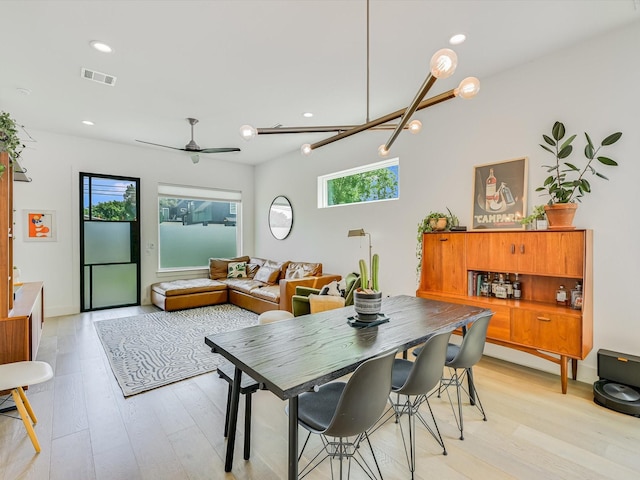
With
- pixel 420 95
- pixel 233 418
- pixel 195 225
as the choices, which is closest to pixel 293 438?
pixel 233 418

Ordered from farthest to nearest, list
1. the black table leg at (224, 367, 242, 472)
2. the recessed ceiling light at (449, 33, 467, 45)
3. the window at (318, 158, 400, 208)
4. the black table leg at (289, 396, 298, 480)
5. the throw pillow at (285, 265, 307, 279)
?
the throw pillow at (285, 265, 307, 279) < the window at (318, 158, 400, 208) < the recessed ceiling light at (449, 33, 467, 45) < the black table leg at (224, 367, 242, 472) < the black table leg at (289, 396, 298, 480)

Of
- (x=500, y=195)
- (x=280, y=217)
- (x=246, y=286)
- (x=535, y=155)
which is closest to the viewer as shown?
(x=535, y=155)

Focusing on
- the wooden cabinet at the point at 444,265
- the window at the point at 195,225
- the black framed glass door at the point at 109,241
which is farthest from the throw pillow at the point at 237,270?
the wooden cabinet at the point at 444,265

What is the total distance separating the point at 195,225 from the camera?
6859 millimetres

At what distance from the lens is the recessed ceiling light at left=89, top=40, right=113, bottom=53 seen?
2.73 metres

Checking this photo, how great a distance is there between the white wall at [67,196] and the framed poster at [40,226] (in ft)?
0.22

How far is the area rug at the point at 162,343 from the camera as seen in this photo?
3041 millimetres

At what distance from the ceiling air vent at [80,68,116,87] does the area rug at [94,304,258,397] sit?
9.98 ft

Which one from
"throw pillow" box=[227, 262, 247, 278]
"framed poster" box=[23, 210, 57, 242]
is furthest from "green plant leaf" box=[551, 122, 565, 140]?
"framed poster" box=[23, 210, 57, 242]

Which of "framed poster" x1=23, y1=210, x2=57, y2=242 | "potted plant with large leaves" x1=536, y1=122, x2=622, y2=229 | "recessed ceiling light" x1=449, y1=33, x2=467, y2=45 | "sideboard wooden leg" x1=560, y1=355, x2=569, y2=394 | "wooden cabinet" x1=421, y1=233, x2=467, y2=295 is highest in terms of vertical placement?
"recessed ceiling light" x1=449, y1=33, x2=467, y2=45

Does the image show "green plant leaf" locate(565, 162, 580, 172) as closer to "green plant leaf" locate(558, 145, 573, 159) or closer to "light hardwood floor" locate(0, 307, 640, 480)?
"green plant leaf" locate(558, 145, 573, 159)

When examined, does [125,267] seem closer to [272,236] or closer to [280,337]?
[272,236]

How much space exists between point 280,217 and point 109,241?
323 centimetres

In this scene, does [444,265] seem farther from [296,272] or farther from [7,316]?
[7,316]
